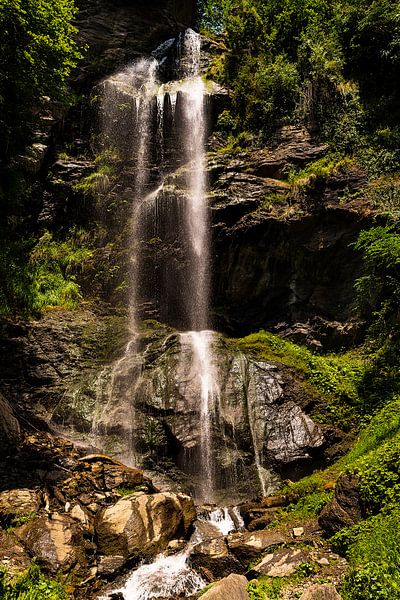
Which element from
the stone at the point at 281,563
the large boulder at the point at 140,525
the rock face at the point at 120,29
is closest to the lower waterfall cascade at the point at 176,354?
the rock face at the point at 120,29

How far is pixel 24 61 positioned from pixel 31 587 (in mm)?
11171

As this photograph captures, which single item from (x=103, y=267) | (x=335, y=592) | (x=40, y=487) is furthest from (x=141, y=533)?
(x=103, y=267)

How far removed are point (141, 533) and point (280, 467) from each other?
4.17 metres

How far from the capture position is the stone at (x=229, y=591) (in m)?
4.66

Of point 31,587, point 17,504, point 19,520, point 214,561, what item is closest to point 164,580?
point 214,561

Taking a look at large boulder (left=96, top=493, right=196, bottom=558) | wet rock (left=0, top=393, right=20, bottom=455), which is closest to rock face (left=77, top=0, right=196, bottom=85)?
wet rock (left=0, top=393, right=20, bottom=455)

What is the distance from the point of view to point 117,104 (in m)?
20.1

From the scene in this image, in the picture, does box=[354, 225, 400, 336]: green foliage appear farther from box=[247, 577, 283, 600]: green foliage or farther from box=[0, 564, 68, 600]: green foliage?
box=[0, 564, 68, 600]: green foliage

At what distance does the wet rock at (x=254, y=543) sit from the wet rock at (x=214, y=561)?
0.36ft

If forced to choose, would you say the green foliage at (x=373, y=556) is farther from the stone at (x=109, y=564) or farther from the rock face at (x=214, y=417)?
the rock face at (x=214, y=417)

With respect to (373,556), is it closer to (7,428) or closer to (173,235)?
(7,428)

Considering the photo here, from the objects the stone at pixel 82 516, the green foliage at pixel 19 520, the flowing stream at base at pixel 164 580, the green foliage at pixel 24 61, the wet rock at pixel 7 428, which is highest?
the green foliage at pixel 24 61

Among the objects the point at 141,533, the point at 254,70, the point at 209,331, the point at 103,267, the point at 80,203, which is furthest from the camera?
the point at 254,70

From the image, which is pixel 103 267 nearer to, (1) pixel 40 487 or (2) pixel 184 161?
(2) pixel 184 161
